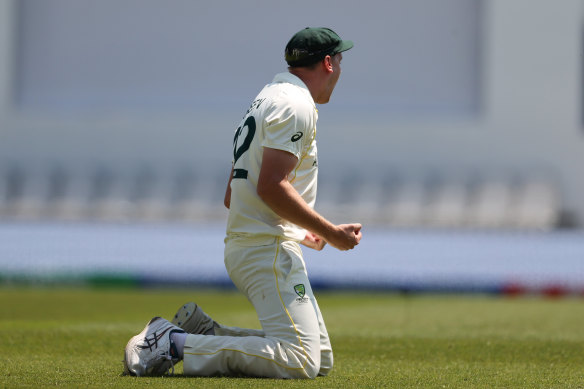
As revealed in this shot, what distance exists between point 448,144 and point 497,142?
2.62 feet

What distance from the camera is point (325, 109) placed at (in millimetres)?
15422

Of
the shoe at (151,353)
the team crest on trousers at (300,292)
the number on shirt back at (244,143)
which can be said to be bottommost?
the shoe at (151,353)

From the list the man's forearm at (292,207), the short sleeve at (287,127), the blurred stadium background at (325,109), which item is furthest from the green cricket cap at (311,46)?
the blurred stadium background at (325,109)

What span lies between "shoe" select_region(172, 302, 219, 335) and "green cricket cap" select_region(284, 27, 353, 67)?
3.57 feet

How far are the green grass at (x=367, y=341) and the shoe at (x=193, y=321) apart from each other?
223 millimetres

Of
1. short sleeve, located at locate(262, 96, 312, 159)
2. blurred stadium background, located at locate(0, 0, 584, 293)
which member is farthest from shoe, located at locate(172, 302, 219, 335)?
blurred stadium background, located at locate(0, 0, 584, 293)

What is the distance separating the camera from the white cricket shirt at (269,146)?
345 cm

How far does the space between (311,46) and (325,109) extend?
464 inches

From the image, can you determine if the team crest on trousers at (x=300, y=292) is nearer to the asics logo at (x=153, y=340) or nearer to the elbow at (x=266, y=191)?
the elbow at (x=266, y=191)

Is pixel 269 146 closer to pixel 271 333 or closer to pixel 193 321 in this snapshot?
pixel 271 333

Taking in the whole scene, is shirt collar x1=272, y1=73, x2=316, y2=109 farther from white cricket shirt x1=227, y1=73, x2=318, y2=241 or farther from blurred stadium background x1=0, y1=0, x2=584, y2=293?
blurred stadium background x1=0, y1=0, x2=584, y2=293

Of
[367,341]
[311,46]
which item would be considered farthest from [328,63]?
[367,341]

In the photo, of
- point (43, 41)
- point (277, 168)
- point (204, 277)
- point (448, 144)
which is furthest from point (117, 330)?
point (43, 41)

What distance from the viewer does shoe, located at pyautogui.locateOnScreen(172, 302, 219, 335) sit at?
12.2 feet
